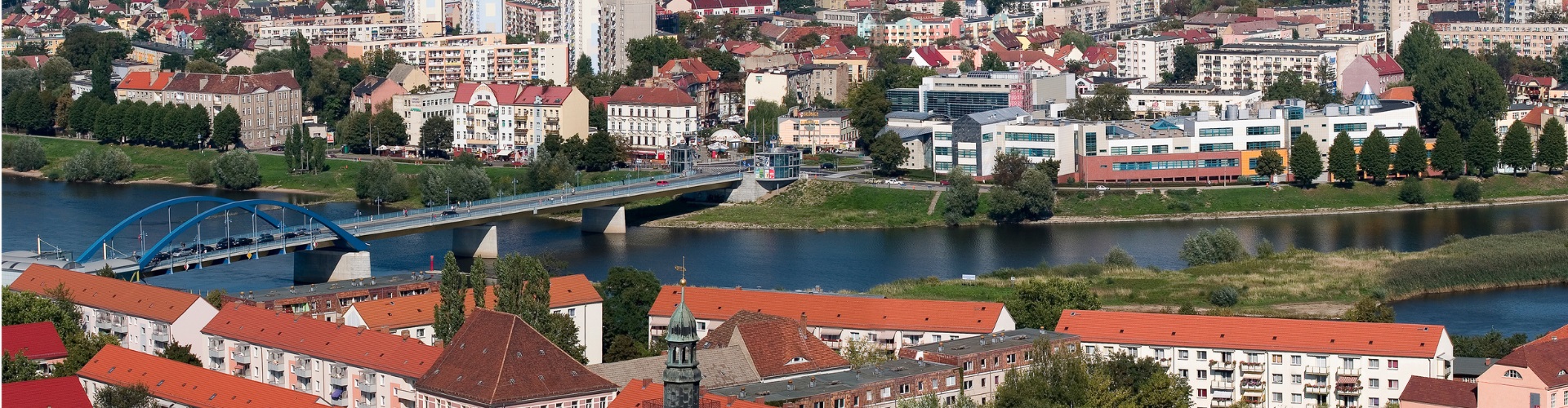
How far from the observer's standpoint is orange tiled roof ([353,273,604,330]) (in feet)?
98.0

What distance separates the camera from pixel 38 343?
28.4 m

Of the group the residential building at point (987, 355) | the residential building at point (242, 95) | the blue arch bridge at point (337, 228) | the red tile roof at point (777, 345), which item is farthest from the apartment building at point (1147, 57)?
the red tile roof at point (777, 345)

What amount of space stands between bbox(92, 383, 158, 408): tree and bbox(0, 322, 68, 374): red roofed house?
9.40ft

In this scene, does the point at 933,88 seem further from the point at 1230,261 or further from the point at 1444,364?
the point at 1444,364

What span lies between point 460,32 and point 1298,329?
201 feet

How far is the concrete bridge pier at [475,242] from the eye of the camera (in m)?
47.0

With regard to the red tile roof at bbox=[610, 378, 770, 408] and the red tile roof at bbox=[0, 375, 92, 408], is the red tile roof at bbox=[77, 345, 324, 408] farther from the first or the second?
the red tile roof at bbox=[610, 378, 770, 408]

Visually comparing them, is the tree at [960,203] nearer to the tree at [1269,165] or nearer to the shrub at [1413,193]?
the tree at [1269,165]

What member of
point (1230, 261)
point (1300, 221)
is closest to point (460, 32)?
point (1300, 221)

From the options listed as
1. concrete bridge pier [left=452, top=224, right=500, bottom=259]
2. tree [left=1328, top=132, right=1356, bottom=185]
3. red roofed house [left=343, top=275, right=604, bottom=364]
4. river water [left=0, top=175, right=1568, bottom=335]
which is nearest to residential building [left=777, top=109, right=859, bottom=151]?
river water [left=0, top=175, right=1568, bottom=335]

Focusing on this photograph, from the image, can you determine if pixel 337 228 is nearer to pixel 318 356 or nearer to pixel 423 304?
pixel 423 304

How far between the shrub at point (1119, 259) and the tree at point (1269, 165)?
11752 mm

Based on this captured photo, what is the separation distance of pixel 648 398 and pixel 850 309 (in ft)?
26.7

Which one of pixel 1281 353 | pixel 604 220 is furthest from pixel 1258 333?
pixel 604 220
